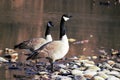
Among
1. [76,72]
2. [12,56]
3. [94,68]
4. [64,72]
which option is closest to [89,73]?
[76,72]

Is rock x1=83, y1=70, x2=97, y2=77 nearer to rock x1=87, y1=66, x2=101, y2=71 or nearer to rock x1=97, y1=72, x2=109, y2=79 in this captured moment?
rock x1=97, y1=72, x2=109, y2=79

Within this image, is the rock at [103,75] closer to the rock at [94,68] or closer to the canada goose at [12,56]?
the rock at [94,68]

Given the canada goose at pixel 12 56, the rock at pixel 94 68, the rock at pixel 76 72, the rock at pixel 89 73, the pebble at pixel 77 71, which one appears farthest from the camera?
the canada goose at pixel 12 56

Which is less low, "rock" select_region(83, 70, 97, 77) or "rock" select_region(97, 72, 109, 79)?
"rock" select_region(83, 70, 97, 77)

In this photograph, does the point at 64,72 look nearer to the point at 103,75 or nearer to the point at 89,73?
the point at 89,73

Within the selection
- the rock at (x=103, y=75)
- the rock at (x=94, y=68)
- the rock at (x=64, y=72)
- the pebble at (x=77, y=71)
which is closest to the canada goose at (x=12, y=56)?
the pebble at (x=77, y=71)

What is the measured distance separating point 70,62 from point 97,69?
2038mm

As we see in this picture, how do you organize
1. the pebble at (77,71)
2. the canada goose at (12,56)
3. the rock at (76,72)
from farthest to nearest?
1. the canada goose at (12,56)
2. the rock at (76,72)
3. the pebble at (77,71)

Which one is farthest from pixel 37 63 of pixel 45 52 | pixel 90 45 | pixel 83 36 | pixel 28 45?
pixel 83 36

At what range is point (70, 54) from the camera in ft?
69.1

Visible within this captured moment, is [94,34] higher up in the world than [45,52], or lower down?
higher up

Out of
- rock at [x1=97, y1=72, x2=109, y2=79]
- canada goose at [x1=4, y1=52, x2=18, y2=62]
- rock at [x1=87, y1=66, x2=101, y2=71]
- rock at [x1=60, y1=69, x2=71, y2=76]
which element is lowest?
rock at [x1=97, y1=72, x2=109, y2=79]

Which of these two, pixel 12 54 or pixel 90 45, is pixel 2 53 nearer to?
pixel 12 54

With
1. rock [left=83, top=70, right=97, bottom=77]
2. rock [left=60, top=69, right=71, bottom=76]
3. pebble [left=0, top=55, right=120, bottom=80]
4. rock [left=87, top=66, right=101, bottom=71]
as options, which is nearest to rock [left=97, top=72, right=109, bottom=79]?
pebble [left=0, top=55, right=120, bottom=80]
